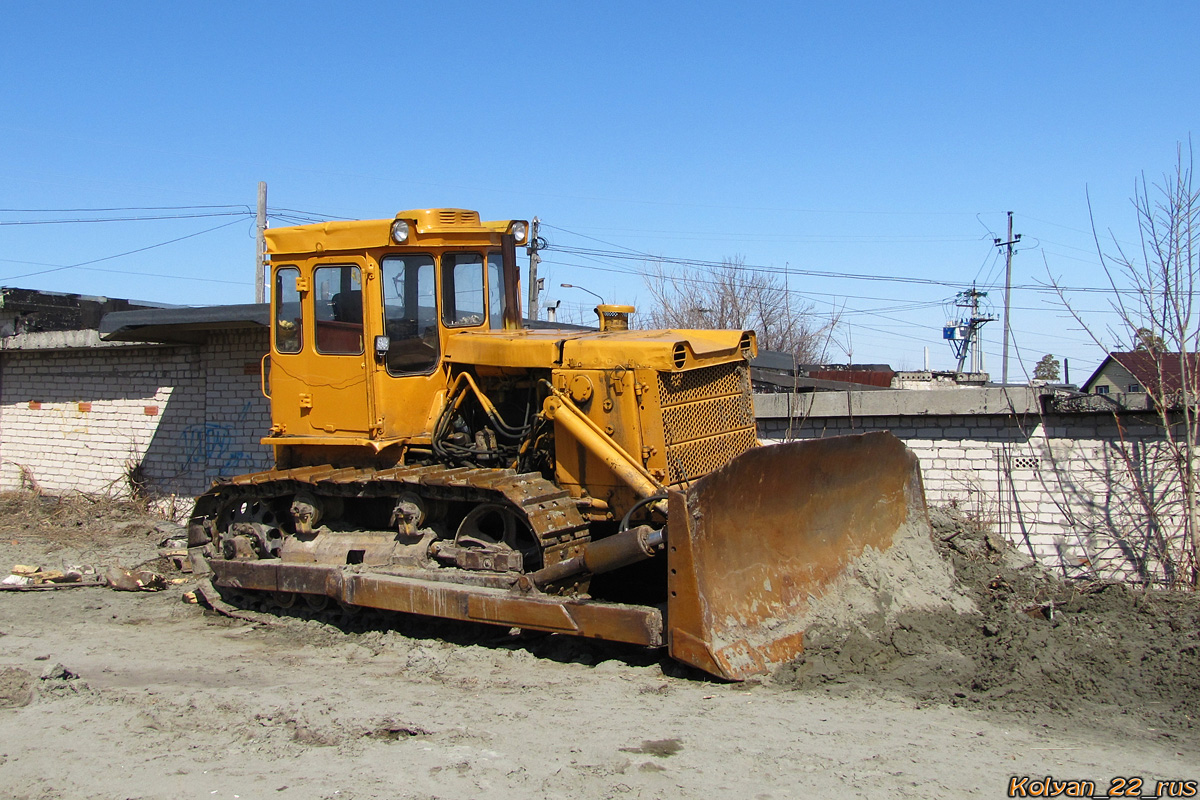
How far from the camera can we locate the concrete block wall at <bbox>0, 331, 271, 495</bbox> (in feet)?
40.5

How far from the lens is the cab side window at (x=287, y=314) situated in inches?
301

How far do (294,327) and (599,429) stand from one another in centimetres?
288

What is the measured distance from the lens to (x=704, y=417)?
6.52 metres

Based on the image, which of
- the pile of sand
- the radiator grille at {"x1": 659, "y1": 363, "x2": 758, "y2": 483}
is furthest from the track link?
the pile of sand

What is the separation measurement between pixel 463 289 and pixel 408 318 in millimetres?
460

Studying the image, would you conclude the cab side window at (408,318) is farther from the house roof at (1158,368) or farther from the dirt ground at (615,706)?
the house roof at (1158,368)

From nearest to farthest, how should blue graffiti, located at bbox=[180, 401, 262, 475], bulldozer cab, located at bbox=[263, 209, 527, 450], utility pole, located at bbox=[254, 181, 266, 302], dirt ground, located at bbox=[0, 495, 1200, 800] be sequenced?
dirt ground, located at bbox=[0, 495, 1200, 800]
bulldozer cab, located at bbox=[263, 209, 527, 450]
blue graffiti, located at bbox=[180, 401, 262, 475]
utility pole, located at bbox=[254, 181, 266, 302]

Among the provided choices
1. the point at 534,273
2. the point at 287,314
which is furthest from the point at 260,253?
the point at 287,314

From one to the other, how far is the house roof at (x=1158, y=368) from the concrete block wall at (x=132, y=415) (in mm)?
9556

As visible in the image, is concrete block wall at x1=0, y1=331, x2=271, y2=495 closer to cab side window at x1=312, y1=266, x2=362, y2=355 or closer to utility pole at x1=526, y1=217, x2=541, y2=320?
cab side window at x1=312, y1=266, x2=362, y2=355

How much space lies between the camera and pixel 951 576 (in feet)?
21.6

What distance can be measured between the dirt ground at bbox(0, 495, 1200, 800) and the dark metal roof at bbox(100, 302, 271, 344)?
172 inches

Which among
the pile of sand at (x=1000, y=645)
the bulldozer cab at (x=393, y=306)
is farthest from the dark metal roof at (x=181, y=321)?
the pile of sand at (x=1000, y=645)

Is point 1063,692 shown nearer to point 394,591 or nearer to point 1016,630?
point 1016,630
